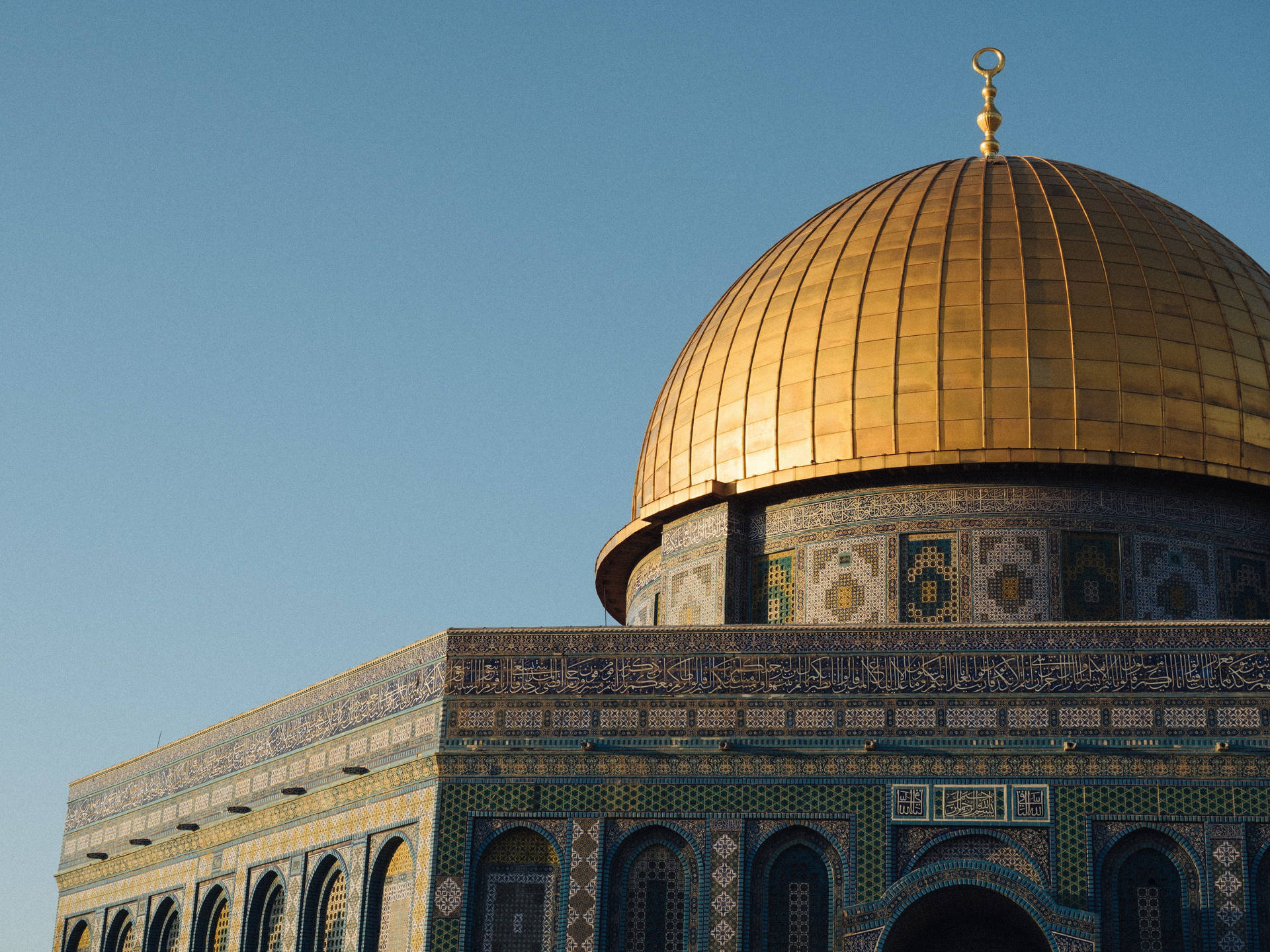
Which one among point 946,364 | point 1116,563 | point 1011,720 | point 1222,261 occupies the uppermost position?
point 1222,261

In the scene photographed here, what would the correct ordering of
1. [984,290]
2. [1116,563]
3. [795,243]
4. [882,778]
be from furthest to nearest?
[795,243] → [984,290] → [1116,563] → [882,778]

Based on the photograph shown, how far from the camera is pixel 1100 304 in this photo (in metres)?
15.8

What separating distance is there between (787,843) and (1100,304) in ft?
19.1

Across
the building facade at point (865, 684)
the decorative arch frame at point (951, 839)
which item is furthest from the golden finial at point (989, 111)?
the decorative arch frame at point (951, 839)

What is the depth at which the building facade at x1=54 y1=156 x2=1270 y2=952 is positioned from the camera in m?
12.6

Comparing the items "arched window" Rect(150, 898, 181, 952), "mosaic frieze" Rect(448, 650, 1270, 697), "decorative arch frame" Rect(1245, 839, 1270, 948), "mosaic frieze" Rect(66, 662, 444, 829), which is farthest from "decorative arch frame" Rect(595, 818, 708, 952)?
"arched window" Rect(150, 898, 181, 952)

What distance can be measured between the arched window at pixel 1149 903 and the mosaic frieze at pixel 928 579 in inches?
116

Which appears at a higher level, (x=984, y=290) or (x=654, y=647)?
(x=984, y=290)

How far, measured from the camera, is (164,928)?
1694 cm

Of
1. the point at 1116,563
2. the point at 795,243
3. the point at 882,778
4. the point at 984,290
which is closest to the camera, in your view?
the point at 882,778

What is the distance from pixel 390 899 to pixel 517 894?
1176mm

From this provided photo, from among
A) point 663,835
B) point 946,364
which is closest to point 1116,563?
point 946,364

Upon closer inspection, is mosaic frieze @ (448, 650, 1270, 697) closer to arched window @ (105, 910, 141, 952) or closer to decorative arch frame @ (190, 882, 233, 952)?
decorative arch frame @ (190, 882, 233, 952)

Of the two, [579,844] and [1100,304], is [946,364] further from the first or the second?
[579,844]
